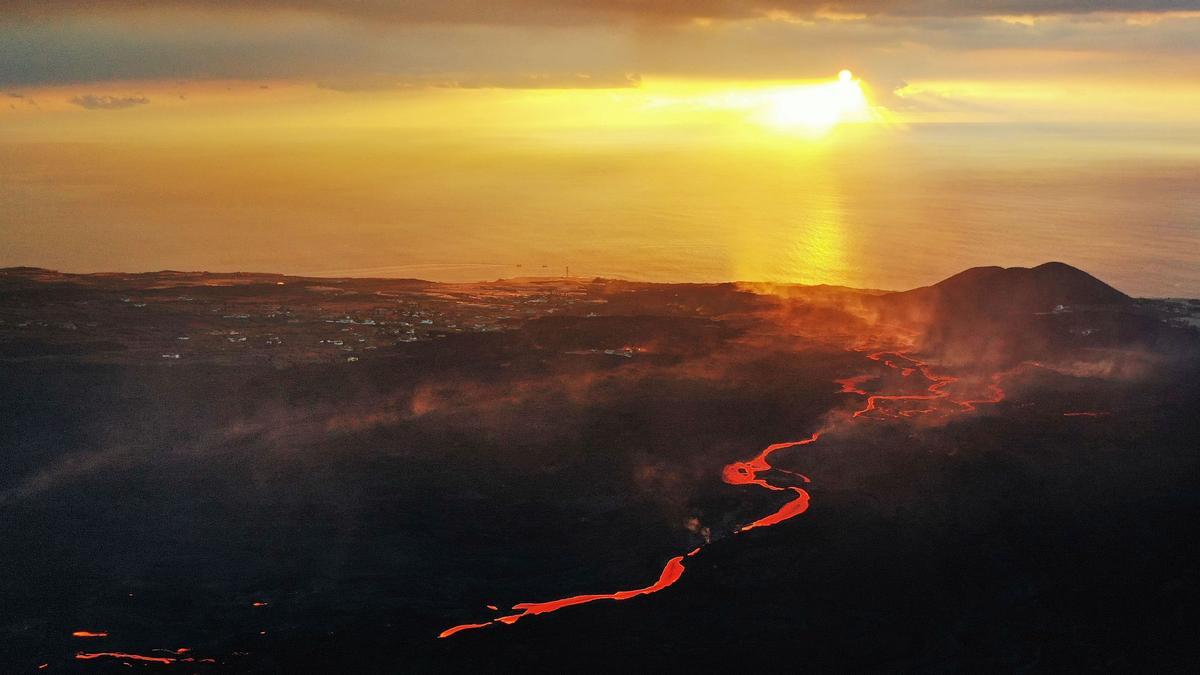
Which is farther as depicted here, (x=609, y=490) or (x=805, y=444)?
(x=805, y=444)

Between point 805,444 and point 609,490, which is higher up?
point 805,444

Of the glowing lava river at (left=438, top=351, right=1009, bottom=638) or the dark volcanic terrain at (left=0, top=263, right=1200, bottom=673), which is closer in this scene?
the dark volcanic terrain at (left=0, top=263, right=1200, bottom=673)

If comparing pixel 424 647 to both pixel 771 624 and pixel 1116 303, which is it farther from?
pixel 1116 303

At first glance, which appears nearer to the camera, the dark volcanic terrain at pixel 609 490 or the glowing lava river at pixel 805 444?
the dark volcanic terrain at pixel 609 490
